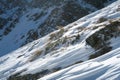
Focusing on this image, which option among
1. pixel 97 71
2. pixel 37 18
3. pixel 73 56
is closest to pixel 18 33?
pixel 37 18

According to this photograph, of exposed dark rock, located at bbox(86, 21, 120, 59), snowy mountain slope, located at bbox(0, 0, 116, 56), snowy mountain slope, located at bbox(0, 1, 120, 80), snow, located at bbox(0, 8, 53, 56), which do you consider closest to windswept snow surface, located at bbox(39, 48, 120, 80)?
snowy mountain slope, located at bbox(0, 1, 120, 80)

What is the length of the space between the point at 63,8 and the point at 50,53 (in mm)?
24142

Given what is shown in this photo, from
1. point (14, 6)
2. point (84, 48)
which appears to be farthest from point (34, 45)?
point (14, 6)

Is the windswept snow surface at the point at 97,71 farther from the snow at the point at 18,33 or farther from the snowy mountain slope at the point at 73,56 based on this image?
Result: the snow at the point at 18,33

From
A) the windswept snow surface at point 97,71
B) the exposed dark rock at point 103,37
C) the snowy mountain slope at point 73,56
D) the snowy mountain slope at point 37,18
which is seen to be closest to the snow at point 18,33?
the snowy mountain slope at point 37,18

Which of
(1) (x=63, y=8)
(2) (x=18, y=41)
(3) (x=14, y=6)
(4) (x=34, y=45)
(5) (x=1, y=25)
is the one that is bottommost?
(4) (x=34, y=45)

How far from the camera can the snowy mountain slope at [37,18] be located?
36591mm

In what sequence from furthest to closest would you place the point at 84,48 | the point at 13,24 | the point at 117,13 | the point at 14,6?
1. the point at 14,6
2. the point at 13,24
3. the point at 117,13
4. the point at 84,48

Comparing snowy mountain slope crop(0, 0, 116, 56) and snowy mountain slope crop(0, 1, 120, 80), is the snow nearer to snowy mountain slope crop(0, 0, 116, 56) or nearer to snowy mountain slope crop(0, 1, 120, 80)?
snowy mountain slope crop(0, 0, 116, 56)

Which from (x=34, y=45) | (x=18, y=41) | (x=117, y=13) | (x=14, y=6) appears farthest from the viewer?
(x=14, y=6)

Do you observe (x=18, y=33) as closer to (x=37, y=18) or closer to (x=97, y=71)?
(x=37, y=18)

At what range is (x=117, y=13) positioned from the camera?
16172 millimetres

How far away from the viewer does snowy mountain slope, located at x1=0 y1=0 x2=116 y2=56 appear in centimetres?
3659

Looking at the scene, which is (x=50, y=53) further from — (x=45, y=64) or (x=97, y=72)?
(x=97, y=72)
